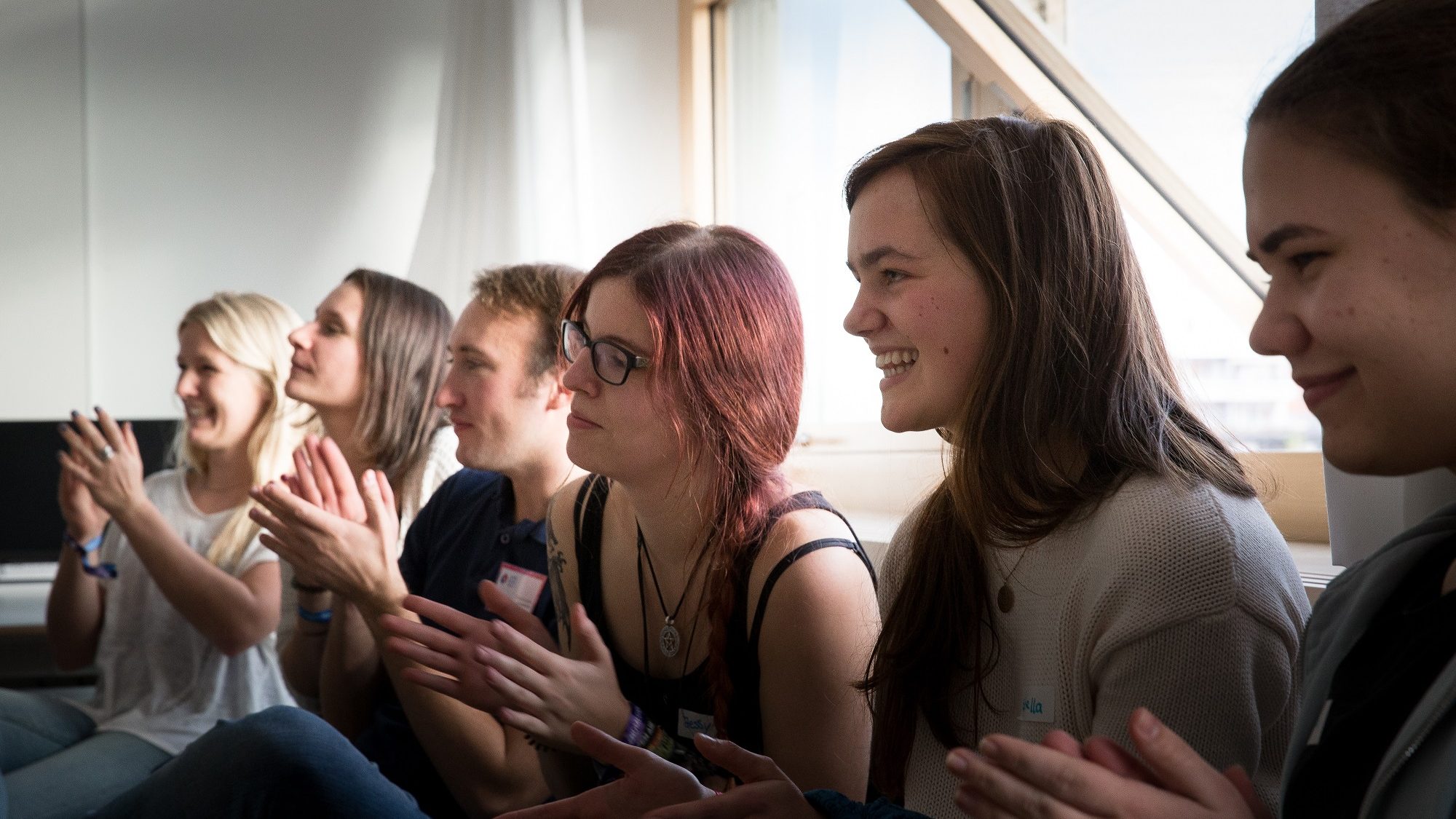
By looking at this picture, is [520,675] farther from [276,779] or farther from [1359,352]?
[1359,352]

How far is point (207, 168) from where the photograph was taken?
3.62 meters

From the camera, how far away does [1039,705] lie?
101 cm

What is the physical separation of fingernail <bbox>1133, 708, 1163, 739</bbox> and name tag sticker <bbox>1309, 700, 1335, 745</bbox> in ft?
0.54

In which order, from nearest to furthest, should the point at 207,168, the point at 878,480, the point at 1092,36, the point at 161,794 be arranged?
the point at 161,794 < the point at 1092,36 < the point at 878,480 < the point at 207,168

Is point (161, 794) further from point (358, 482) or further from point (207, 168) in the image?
point (207, 168)

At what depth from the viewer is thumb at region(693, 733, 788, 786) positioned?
0.98 meters

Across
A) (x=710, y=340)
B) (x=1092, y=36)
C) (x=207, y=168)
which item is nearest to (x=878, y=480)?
(x=1092, y=36)

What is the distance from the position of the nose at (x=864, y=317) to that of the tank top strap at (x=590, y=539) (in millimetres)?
595

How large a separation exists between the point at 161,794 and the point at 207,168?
2892mm

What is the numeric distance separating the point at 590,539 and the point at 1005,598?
2.31ft

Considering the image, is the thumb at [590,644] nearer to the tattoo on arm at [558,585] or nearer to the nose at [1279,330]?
the tattoo on arm at [558,585]

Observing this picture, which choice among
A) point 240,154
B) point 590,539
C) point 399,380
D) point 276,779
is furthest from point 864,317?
point 240,154

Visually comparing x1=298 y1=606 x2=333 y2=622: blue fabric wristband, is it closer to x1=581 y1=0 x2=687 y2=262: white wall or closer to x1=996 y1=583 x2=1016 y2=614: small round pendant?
x1=996 y1=583 x2=1016 y2=614: small round pendant

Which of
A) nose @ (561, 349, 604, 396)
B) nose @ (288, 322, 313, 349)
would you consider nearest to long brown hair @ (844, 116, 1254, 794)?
nose @ (561, 349, 604, 396)
